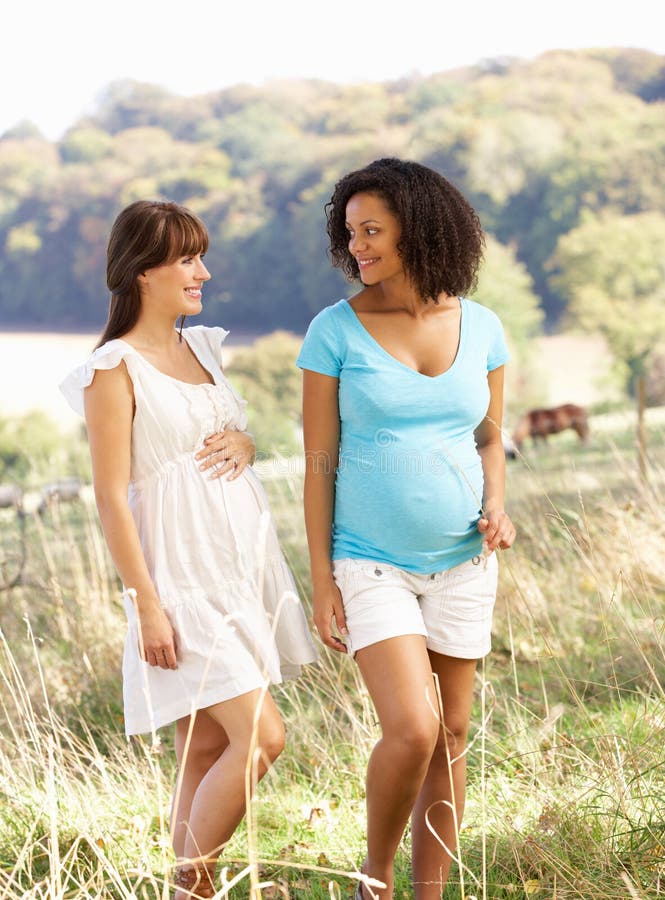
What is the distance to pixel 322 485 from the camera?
235cm

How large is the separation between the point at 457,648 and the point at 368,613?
239 millimetres

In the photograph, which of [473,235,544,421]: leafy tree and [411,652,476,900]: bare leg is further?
[473,235,544,421]: leafy tree

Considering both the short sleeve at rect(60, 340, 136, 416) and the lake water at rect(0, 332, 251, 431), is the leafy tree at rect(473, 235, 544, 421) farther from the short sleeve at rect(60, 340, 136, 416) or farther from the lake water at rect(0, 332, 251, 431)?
the short sleeve at rect(60, 340, 136, 416)

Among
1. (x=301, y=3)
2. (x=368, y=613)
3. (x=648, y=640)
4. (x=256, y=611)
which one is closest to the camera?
(x=368, y=613)

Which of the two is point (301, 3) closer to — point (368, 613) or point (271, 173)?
point (271, 173)

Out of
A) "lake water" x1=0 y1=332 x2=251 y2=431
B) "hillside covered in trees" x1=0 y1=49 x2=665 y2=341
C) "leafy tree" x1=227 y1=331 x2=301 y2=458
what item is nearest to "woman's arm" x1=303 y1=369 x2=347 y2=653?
"leafy tree" x1=227 y1=331 x2=301 y2=458

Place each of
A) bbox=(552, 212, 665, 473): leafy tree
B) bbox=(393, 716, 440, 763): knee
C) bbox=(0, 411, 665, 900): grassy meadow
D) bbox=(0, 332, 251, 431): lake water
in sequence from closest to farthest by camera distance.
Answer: bbox=(393, 716, 440, 763): knee < bbox=(0, 411, 665, 900): grassy meadow < bbox=(0, 332, 251, 431): lake water < bbox=(552, 212, 665, 473): leafy tree

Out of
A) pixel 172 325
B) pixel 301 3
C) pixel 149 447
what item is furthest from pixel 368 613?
pixel 301 3

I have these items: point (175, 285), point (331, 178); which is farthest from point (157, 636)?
point (331, 178)

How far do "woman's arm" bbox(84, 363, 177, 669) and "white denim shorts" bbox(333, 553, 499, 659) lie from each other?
0.41 m

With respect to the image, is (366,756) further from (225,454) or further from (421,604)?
(225,454)

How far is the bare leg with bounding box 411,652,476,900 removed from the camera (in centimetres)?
237

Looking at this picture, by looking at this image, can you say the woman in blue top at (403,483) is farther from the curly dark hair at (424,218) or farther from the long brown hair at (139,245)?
the long brown hair at (139,245)

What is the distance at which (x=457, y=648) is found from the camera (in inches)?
91.5
